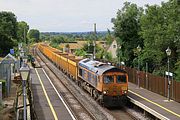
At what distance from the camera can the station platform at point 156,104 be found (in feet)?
70.0

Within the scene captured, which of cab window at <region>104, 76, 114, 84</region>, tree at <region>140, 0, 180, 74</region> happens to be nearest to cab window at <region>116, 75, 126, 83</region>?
cab window at <region>104, 76, 114, 84</region>

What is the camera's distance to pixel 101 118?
2278cm

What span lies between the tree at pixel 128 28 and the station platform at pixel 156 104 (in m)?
14.5

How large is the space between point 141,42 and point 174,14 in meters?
13.7

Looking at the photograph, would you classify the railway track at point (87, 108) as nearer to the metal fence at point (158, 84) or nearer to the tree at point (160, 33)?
the metal fence at point (158, 84)

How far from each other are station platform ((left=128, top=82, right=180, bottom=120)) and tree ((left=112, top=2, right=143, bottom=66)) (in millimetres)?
14534

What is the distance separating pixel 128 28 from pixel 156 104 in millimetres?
21836

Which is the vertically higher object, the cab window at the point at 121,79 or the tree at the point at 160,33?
the tree at the point at 160,33

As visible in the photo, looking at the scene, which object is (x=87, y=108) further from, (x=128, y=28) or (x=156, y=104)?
(x=128, y=28)

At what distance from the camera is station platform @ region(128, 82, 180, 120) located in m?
21.4

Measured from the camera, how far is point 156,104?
24.8 meters

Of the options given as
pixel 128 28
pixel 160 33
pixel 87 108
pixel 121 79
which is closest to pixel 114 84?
pixel 121 79

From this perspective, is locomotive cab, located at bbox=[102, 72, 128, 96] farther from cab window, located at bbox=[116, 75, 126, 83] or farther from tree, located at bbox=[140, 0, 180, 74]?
Answer: tree, located at bbox=[140, 0, 180, 74]

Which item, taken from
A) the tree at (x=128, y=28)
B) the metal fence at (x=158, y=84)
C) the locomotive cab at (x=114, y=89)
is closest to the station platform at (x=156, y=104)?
the metal fence at (x=158, y=84)
